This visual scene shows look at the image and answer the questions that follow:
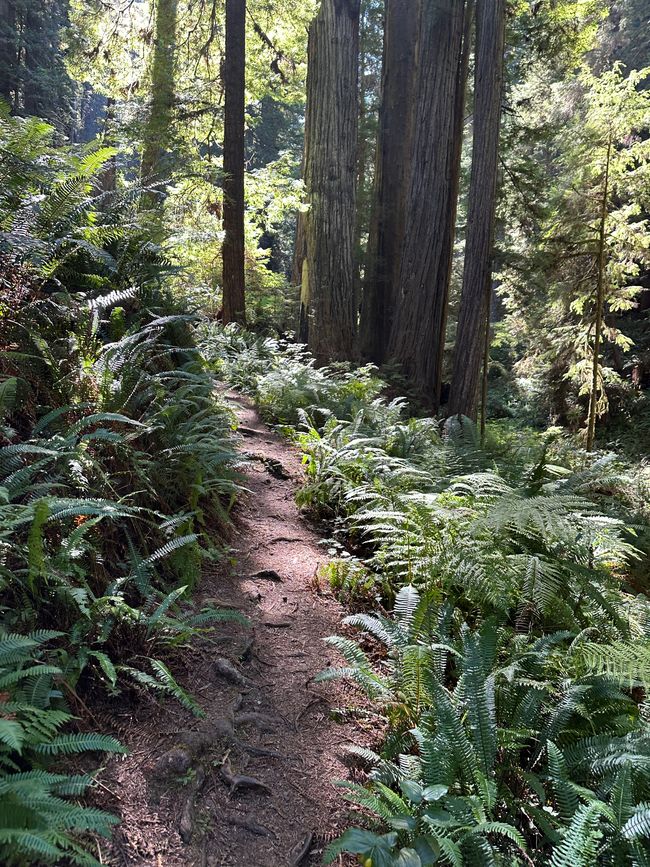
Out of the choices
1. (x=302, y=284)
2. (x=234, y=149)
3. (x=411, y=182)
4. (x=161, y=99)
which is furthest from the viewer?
(x=302, y=284)

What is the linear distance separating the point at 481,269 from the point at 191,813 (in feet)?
27.2

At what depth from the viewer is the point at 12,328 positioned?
3.29 metres

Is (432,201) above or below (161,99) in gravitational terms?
Answer: below

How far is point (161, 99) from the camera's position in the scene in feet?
30.6

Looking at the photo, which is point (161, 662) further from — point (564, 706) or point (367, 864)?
point (564, 706)

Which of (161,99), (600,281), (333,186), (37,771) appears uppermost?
(161,99)

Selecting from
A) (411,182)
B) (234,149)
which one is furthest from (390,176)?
(234,149)

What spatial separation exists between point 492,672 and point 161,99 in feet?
32.5

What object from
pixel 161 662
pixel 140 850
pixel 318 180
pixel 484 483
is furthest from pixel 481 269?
pixel 140 850

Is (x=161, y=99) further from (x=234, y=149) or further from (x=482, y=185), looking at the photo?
(x=482, y=185)

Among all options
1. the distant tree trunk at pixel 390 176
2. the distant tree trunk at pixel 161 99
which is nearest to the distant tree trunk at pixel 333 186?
the distant tree trunk at pixel 161 99

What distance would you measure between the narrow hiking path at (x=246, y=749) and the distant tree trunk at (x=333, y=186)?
681 cm

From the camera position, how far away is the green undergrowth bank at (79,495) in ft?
5.62

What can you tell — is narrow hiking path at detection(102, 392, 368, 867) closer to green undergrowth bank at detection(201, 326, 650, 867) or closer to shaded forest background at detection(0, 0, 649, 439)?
green undergrowth bank at detection(201, 326, 650, 867)
